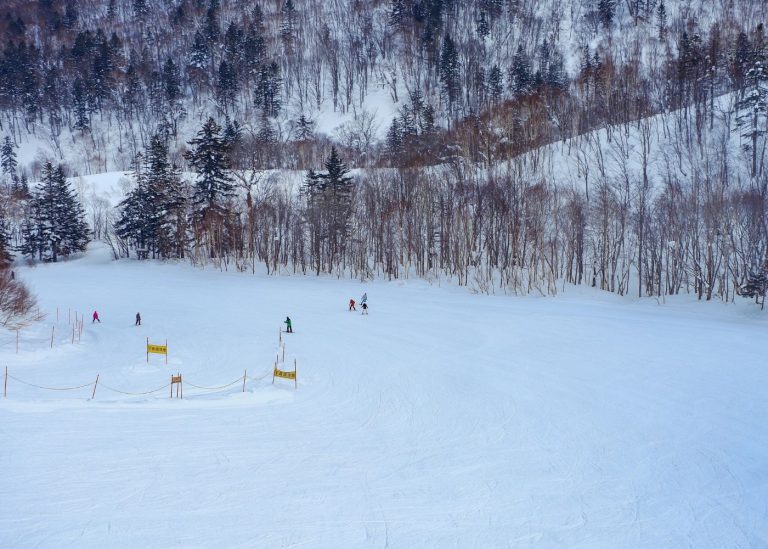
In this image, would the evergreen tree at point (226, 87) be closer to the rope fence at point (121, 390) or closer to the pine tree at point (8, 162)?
the pine tree at point (8, 162)

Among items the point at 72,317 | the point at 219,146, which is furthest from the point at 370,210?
the point at 72,317

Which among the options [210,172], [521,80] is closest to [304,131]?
[521,80]

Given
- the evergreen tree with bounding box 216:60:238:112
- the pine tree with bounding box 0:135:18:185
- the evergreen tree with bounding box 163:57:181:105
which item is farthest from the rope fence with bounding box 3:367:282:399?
the evergreen tree with bounding box 163:57:181:105

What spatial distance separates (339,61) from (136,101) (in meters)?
52.2

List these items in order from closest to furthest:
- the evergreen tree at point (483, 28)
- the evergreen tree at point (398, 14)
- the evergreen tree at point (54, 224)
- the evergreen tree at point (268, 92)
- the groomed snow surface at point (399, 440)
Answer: the groomed snow surface at point (399, 440) < the evergreen tree at point (54, 224) < the evergreen tree at point (268, 92) < the evergreen tree at point (483, 28) < the evergreen tree at point (398, 14)

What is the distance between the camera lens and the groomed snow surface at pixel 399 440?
28.2ft

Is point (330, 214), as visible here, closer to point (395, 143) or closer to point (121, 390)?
point (395, 143)

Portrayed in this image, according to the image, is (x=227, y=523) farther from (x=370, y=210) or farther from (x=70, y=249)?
(x=70, y=249)

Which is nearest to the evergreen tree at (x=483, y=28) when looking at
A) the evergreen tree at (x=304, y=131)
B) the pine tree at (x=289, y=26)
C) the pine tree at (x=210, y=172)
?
the pine tree at (x=289, y=26)

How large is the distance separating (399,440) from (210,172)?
5217 centimetres

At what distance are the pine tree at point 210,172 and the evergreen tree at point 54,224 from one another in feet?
67.5

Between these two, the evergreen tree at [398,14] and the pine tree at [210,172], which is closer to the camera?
the pine tree at [210,172]

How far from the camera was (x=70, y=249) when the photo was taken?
6519cm

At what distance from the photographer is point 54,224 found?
64.1 m
